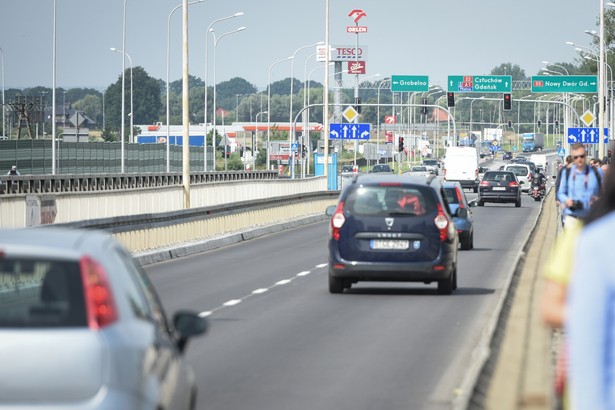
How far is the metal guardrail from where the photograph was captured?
216ft

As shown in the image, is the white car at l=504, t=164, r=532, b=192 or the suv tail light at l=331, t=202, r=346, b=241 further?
the white car at l=504, t=164, r=532, b=192

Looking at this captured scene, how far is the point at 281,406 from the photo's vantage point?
36.0ft

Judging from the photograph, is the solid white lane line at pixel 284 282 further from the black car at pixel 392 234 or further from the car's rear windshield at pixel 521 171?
the car's rear windshield at pixel 521 171

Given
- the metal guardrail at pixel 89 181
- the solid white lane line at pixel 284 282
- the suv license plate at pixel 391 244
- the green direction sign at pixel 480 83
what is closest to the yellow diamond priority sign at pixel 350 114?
the metal guardrail at pixel 89 181

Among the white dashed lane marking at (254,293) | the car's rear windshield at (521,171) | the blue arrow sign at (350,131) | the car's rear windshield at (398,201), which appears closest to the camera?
the white dashed lane marking at (254,293)

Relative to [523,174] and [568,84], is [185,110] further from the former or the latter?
[568,84]

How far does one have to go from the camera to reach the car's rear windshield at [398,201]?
2161 centimetres

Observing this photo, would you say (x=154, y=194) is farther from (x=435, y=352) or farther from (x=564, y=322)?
(x=564, y=322)

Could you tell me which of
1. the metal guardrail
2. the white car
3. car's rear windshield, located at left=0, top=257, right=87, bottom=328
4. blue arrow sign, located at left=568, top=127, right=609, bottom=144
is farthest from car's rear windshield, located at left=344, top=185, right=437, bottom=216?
the white car

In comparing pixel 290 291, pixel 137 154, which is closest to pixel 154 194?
pixel 290 291

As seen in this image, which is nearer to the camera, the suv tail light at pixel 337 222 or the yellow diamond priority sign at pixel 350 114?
the suv tail light at pixel 337 222

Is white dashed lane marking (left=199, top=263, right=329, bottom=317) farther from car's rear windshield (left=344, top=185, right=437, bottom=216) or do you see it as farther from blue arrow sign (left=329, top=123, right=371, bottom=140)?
blue arrow sign (left=329, top=123, right=371, bottom=140)

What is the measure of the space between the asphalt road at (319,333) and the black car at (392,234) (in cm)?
39

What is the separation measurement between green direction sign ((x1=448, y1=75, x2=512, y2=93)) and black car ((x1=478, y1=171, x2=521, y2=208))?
43.4 metres
